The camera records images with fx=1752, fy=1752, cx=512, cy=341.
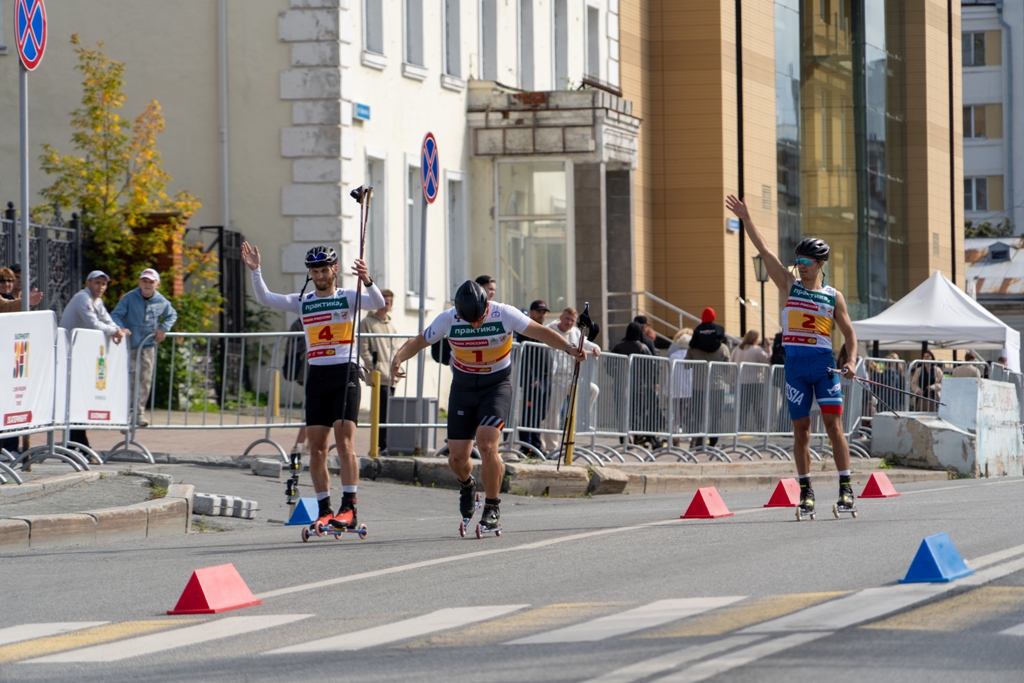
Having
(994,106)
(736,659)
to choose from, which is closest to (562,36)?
(736,659)

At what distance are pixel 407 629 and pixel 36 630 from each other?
173 cm

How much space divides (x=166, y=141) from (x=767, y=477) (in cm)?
1082

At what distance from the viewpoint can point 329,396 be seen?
1137 cm

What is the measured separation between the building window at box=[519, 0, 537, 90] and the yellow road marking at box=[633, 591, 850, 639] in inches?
955

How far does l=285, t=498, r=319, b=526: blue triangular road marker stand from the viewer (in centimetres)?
1272

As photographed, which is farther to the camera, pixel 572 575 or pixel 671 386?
pixel 671 386

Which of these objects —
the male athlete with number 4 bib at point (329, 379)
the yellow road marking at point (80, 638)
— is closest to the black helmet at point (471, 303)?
the male athlete with number 4 bib at point (329, 379)

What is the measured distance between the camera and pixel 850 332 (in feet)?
39.7

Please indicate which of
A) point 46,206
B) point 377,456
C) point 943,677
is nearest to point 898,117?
point 46,206

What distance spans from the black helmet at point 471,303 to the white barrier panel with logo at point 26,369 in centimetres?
384

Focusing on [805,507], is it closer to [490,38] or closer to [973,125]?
[490,38]

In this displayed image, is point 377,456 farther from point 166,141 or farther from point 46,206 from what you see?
point 166,141

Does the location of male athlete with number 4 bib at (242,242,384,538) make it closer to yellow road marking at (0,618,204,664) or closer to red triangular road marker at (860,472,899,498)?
yellow road marking at (0,618,204,664)

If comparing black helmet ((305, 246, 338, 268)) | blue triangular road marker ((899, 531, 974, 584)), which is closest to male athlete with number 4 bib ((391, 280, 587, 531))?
black helmet ((305, 246, 338, 268))
